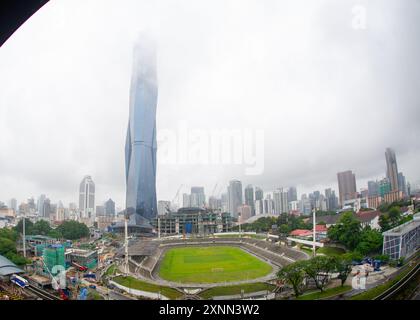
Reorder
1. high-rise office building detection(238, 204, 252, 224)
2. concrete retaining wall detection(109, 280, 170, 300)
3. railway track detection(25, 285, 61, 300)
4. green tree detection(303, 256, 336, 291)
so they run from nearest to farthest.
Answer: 1. railway track detection(25, 285, 61, 300)
2. green tree detection(303, 256, 336, 291)
3. concrete retaining wall detection(109, 280, 170, 300)
4. high-rise office building detection(238, 204, 252, 224)

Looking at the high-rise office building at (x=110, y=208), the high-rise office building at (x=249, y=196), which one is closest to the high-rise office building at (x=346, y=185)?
the high-rise office building at (x=249, y=196)

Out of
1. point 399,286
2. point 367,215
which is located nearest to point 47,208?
point 399,286

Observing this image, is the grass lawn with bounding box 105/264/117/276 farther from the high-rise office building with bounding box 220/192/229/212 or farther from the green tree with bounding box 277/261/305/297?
the green tree with bounding box 277/261/305/297

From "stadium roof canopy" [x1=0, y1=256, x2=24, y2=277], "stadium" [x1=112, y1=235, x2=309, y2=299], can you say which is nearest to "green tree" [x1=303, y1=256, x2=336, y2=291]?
"stadium" [x1=112, y1=235, x2=309, y2=299]

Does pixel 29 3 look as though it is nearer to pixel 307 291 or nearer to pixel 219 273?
pixel 307 291

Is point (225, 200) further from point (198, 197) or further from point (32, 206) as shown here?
point (32, 206)
